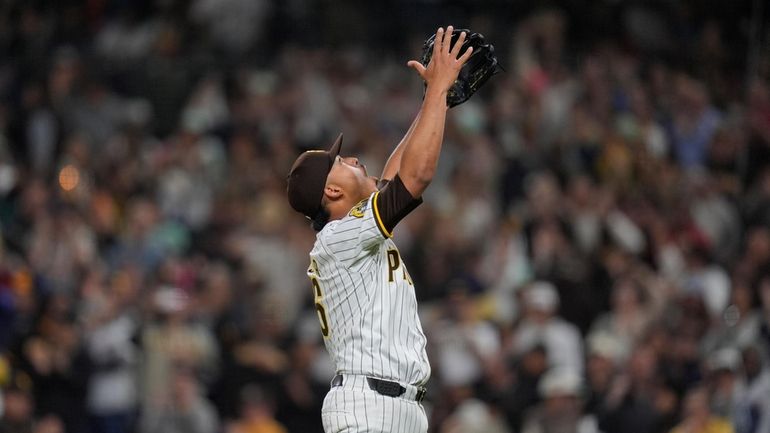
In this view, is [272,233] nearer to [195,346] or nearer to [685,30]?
[195,346]

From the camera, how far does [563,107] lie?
14211 millimetres

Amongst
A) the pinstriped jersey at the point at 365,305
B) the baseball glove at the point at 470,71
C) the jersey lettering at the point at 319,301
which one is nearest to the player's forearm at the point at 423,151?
the pinstriped jersey at the point at 365,305

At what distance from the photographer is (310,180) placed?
219 inches

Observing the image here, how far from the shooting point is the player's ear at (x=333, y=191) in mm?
5605

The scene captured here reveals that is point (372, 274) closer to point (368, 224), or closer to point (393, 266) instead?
point (393, 266)

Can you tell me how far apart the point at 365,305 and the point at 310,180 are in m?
0.54

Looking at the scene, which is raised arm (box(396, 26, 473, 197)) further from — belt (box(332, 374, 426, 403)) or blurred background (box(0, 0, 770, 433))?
blurred background (box(0, 0, 770, 433))

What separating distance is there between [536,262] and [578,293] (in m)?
0.61

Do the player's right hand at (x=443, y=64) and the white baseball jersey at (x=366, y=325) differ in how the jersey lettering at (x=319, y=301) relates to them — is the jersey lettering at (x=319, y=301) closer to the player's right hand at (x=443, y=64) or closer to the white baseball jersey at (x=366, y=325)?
the white baseball jersey at (x=366, y=325)

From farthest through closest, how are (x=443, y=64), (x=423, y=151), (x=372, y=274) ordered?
(x=372, y=274) < (x=443, y=64) < (x=423, y=151)

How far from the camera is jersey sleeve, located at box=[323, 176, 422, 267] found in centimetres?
518

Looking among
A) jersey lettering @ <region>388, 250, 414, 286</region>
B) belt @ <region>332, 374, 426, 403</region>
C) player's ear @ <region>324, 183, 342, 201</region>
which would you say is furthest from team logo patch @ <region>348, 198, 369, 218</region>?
belt @ <region>332, 374, 426, 403</region>

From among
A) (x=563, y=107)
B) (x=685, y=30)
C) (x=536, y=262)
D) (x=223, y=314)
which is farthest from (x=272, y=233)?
(x=685, y=30)

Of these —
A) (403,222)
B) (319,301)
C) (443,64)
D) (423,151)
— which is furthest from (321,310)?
(403,222)
